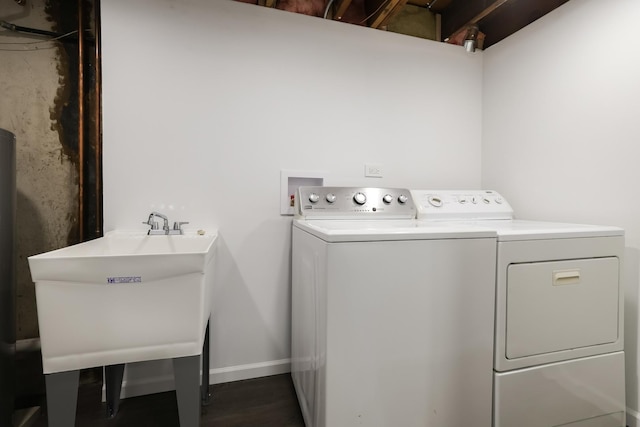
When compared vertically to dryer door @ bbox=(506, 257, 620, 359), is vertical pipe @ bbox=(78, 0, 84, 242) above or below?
above

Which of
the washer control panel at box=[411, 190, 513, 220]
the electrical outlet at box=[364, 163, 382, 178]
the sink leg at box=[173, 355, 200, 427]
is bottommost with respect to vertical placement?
the sink leg at box=[173, 355, 200, 427]

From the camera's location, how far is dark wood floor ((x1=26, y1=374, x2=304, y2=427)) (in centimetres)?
128

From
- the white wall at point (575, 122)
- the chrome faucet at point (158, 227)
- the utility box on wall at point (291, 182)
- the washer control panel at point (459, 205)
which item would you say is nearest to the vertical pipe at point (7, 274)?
the chrome faucet at point (158, 227)

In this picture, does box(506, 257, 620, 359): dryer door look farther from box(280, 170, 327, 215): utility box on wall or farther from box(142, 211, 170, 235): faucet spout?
box(142, 211, 170, 235): faucet spout

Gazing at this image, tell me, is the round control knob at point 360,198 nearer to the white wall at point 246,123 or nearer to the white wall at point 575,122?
the white wall at point 246,123

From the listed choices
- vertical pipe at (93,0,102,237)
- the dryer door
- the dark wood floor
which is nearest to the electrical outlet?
the dryer door

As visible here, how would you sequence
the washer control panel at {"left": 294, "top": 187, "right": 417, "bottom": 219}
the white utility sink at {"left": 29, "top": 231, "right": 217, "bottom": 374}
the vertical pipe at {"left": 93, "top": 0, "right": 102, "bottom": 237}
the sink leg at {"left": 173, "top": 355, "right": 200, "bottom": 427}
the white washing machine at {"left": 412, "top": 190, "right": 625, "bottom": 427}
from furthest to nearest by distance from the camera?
the washer control panel at {"left": 294, "top": 187, "right": 417, "bottom": 219} < the vertical pipe at {"left": 93, "top": 0, "right": 102, "bottom": 237} < the white washing machine at {"left": 412, "top": 190, "right": 625, "bottom": 427} < the sink leg at {"left": 173, "top": 355, "right": 200, "bottom": 427} < the white utility sink at {"left": 29, "top": 231, "right": 217, "bottom": 374}

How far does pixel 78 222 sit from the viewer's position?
1.54 meters

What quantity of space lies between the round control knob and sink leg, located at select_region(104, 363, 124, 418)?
1.40 metres

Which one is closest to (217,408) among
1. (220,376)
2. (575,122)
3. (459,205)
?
(220,376)

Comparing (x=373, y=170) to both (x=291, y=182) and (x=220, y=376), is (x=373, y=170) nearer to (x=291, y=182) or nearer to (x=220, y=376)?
(x=291, y=182)

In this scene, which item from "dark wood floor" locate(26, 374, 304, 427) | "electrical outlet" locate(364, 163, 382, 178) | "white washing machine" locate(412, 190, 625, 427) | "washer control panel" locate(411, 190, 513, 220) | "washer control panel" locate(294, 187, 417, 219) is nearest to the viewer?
"white washing machine" locate(412, 190, 625, 427)

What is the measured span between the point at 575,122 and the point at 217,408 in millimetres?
2380

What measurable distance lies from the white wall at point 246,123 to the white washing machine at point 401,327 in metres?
0.61
